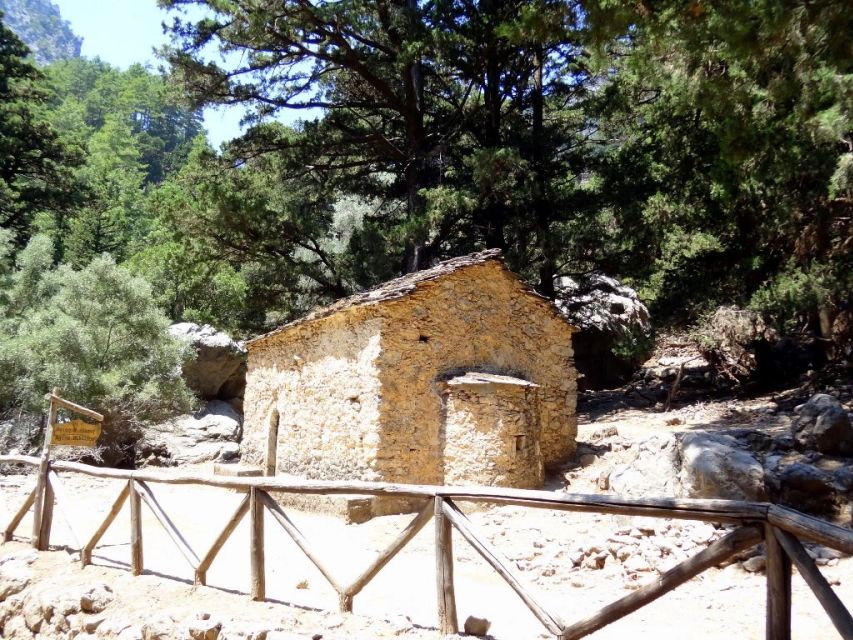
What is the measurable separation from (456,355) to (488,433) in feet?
5.13

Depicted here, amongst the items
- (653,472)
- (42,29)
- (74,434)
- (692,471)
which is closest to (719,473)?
(692,471)

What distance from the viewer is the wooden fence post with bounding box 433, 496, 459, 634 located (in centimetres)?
419

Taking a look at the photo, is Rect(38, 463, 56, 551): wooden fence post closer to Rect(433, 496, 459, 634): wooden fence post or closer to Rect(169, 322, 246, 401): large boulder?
Rect(433, 496, 459, 634): wooden fence post

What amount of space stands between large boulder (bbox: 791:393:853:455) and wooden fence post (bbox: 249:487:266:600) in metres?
7.60

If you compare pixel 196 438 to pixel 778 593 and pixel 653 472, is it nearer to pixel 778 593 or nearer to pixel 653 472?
pixel 653 472

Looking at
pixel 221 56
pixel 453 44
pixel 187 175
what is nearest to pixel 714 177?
pixel 453 44

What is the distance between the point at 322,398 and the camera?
36.4ft

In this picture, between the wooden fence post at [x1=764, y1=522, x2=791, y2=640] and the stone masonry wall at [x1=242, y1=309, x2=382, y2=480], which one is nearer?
the wooden fence post at [x1=764, y1=522, x2=791, y2=640]

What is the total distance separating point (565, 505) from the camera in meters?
3.84

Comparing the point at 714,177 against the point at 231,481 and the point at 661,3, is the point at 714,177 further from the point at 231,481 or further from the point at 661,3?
the point at 231,481

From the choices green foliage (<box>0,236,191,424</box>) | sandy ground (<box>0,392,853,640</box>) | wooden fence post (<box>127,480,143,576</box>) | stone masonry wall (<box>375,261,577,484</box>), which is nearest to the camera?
sandy ground (<box>0,392,853,640</box>)

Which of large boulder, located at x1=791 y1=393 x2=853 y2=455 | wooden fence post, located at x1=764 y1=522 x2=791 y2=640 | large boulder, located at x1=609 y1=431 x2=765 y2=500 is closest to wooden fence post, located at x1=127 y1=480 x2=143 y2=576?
large boulder, located at x1=609 y1=431 x2=765 y2=500

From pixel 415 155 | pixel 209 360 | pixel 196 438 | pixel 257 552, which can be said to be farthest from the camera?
pixel 209 360

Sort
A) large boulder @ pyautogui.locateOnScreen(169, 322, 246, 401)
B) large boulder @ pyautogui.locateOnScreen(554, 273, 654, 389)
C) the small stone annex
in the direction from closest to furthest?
the small stone annex
large boulder @ pyautogui.locateOnScreen(554, 273, 654, 389)
large boulder @ pyautogui.locateOnScreen(169, 322, 246, 401)
